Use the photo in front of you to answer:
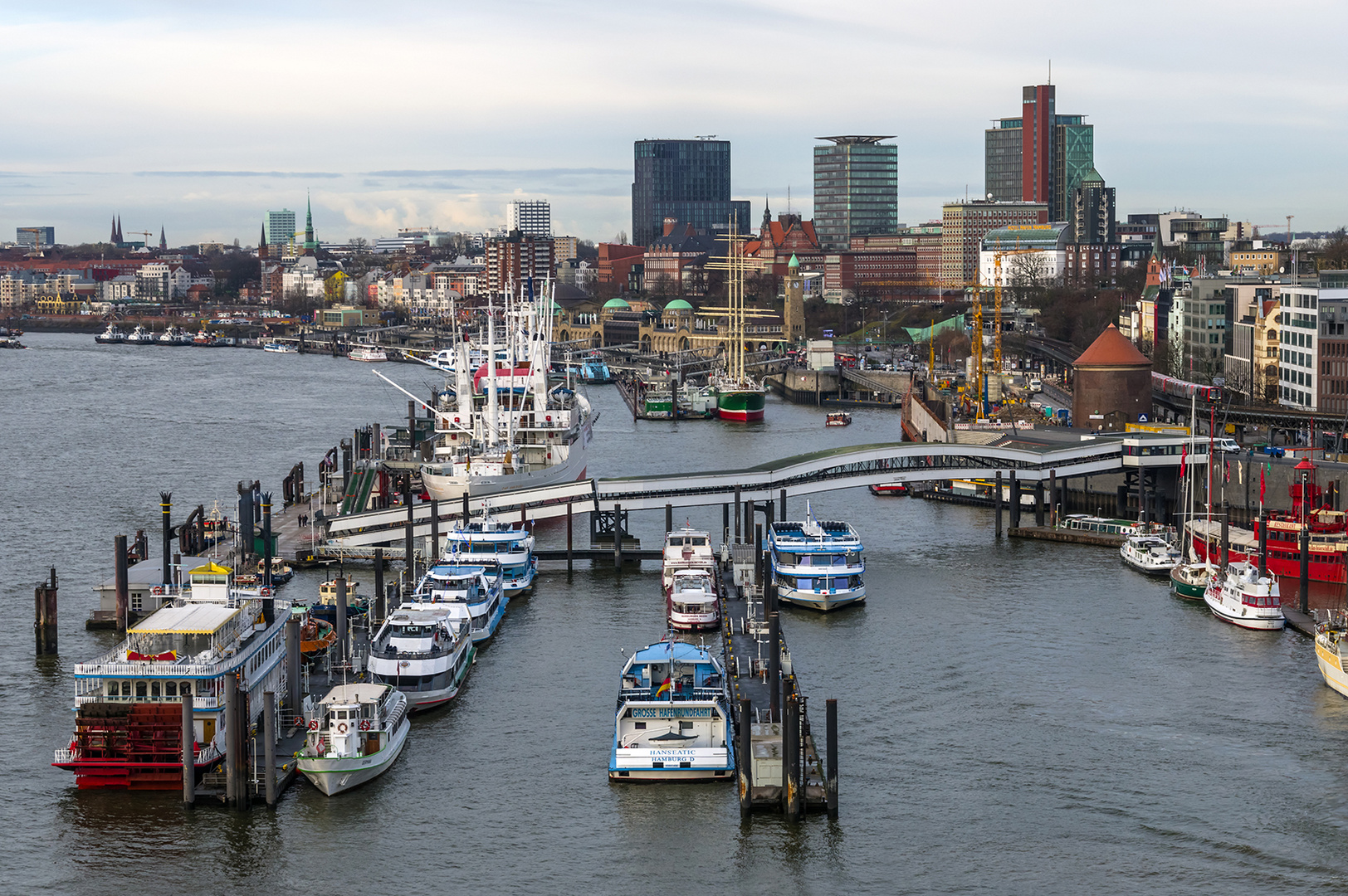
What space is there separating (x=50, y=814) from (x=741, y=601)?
528 inches

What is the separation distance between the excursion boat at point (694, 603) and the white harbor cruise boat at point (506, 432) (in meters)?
10.2

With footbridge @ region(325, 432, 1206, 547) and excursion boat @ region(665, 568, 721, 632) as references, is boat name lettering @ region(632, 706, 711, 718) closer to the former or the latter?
excursion boat @ region(665, 568, 721, 632)

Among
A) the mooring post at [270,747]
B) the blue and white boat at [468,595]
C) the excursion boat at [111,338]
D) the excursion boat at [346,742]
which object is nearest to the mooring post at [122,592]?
the blue and white boat at [468,595]

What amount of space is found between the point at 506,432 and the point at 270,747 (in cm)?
2808

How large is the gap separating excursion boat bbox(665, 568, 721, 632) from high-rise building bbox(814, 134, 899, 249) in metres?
154

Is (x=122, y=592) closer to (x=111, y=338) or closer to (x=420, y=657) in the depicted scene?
(x=420, y=657)

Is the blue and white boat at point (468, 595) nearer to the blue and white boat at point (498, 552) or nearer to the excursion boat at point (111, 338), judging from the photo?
the blue and white boat at point (498, 552)

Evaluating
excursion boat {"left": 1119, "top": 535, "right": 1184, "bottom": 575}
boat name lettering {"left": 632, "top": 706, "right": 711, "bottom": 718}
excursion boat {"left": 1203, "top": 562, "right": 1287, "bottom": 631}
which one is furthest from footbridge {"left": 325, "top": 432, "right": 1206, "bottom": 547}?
boat name lettering {"left": 632, "top": 706, "right": 711, "bottom": 718}

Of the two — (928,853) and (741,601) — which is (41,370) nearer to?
(741,601)

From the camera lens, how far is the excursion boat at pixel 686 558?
1271 inches

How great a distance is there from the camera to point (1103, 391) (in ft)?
174

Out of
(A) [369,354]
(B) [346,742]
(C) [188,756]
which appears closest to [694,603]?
(B) [346,742]

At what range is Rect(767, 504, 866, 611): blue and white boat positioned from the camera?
31719 mm

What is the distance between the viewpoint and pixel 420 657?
25.3 m
